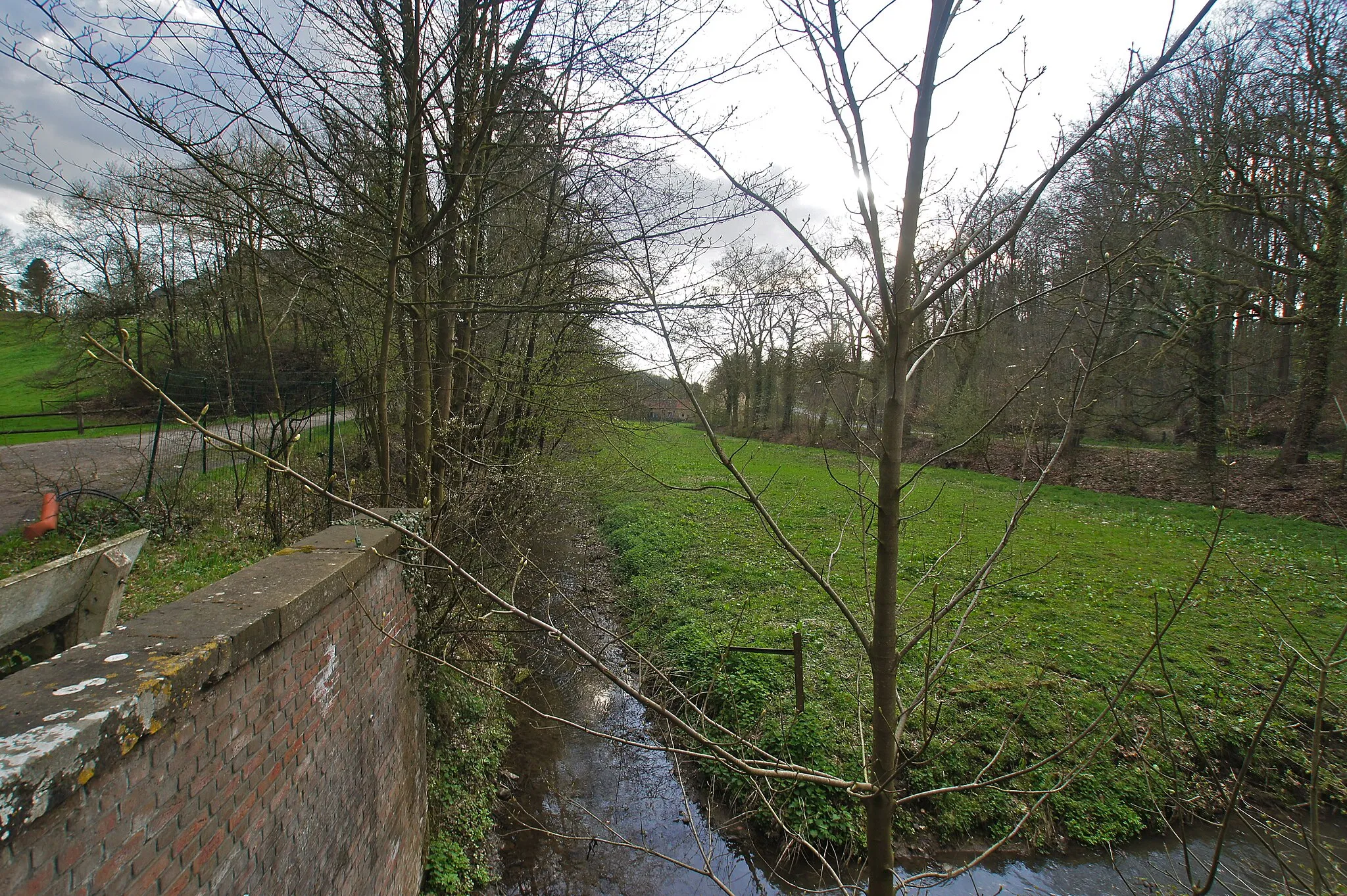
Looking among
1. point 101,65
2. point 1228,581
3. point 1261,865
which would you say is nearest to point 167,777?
point 101,65

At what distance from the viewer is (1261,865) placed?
15.9 feet

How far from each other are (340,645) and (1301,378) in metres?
20.1

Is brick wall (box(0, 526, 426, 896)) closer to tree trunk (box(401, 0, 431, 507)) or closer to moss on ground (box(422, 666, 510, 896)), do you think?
moss on ground (box(422, 666, 510, 896))

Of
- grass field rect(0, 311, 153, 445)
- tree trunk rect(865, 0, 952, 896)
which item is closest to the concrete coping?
tree trunk rect(865, 0, 952, 896)

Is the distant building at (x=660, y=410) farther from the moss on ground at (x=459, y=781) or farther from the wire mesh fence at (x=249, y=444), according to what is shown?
the moss on ground at (x=459, y=781)

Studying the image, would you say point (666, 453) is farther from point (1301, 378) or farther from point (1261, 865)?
point (1261, 865)

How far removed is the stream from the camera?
4867 mm

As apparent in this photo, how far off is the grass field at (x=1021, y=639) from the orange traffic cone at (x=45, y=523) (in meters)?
6.63

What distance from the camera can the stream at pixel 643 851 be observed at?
487cm

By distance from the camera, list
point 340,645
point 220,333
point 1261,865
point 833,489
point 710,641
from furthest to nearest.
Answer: point 220,333
point 833,489
point 710,641
point 1261,865
point 340,645

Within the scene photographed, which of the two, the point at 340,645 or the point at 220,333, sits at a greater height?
the point at 220,333

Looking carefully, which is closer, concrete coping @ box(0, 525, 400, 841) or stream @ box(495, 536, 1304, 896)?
concrete coping @ box(0, 525, 400, 841)

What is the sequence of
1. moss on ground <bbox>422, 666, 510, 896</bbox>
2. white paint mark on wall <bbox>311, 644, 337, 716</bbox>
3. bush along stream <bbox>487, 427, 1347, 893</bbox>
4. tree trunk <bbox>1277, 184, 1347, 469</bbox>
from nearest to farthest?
white paint mark on wall <bbox>311, 644, 337, 716</bbox>, moss on ground <bbox>422, 666, 510, 896</bbox>, bush along stream <bbox>487, 427, 1347, 893</bbox>, tree trunk <bbox>1277, 184, 1347, 469</bbox>

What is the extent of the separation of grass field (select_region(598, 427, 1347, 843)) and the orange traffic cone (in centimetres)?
663
